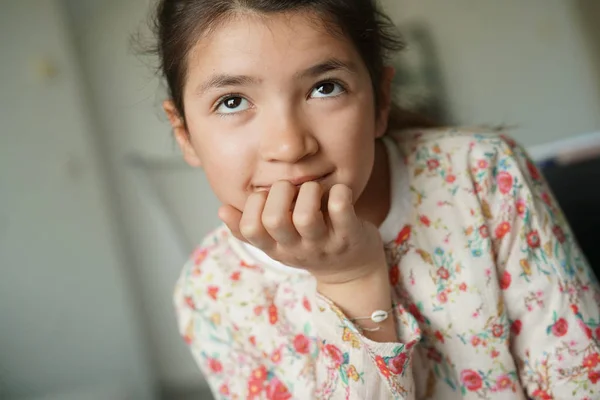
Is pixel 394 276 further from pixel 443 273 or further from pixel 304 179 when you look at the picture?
pixel 304 179

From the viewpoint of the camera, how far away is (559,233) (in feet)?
2.50

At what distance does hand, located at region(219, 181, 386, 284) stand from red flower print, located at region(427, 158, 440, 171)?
Result: 23 centimetres

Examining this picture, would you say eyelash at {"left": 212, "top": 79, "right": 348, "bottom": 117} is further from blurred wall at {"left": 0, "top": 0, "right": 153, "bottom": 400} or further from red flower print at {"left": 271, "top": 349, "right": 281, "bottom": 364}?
blurred wall at {"left": 0, "top": 0, "right": 153, "bottom": 400}

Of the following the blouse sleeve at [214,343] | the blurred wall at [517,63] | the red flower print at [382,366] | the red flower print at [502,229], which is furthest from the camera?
the blurred wall at [517,63]

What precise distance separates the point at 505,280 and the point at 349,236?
0.99 feet

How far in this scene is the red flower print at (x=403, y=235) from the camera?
29.7 inches

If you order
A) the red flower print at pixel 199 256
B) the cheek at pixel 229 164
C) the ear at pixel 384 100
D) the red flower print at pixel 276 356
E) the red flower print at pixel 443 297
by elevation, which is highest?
the ear at pixel 384 100

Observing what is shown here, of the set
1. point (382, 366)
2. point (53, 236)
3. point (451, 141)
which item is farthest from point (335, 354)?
point (53, 236)

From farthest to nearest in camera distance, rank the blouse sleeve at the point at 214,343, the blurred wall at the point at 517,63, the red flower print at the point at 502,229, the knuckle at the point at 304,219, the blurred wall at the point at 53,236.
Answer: the blurred wall at the point at 517,63 → the blurred wall at the point at 53,236 → the blouse sleeve at the point at 214,343 → the red flower print at the point at 502,229 → the knuckle at the point at 304,219

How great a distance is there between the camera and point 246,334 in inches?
33.1

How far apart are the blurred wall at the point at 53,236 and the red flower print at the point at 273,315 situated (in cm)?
72

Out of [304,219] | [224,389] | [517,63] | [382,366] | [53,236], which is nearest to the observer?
[304,219]

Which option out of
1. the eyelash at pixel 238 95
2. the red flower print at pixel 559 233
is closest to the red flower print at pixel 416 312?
the red flower print at pixel 559 233

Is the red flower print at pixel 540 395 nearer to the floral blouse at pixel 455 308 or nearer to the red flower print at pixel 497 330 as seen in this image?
the floral blouse at pixel 455 308
